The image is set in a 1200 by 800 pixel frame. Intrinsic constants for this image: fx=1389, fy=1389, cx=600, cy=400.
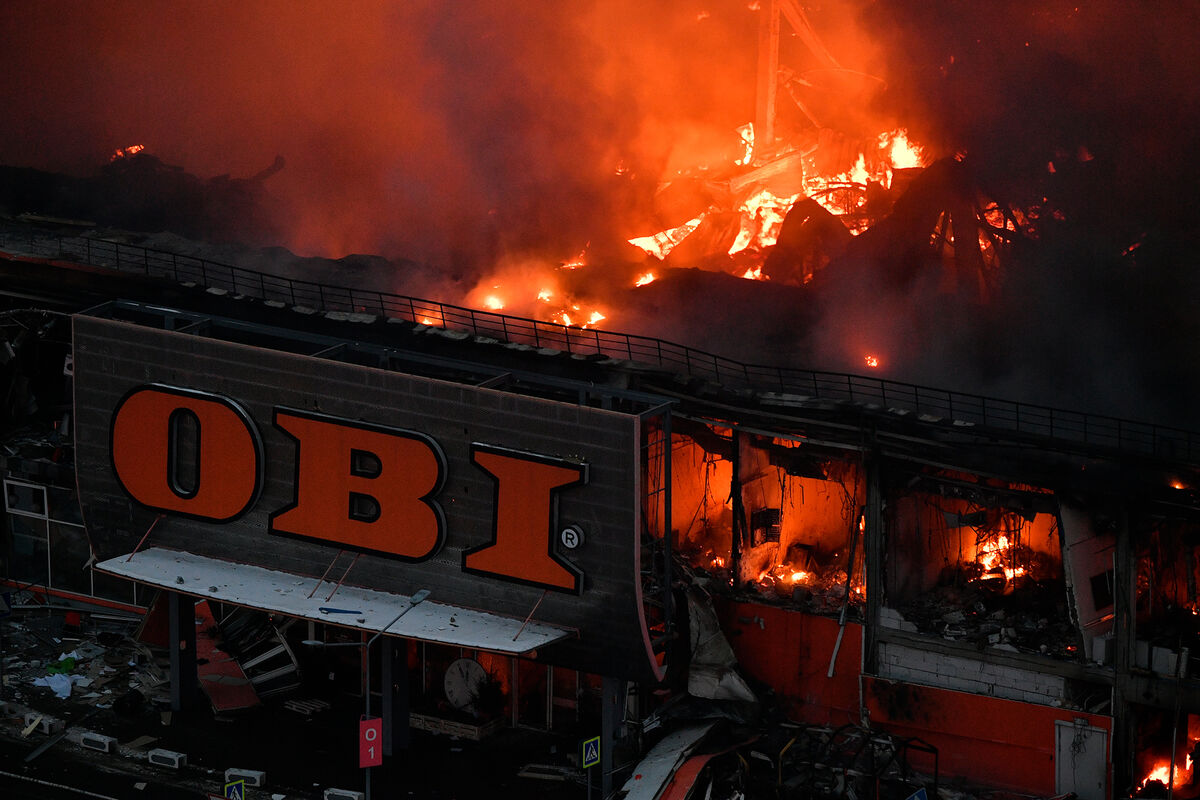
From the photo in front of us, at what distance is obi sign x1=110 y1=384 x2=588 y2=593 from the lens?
3167 centimetres

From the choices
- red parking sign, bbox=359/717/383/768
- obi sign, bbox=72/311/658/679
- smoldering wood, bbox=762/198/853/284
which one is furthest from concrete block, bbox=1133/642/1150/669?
smoldering wood, bbox=762/198/853/284

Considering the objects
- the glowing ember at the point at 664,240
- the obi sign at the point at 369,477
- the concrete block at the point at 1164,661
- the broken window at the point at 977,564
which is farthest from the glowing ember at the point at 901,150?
the concrete block at the point at 1164,661

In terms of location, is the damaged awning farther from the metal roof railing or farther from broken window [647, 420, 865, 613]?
the metal roof railing

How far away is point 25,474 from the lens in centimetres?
4184

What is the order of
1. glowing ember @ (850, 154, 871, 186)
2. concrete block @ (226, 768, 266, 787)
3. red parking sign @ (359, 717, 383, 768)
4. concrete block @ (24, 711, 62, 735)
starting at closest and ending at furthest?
red parking sign @ (359, 717, 383, 768), concrete block @ (226, 768, 266, 787), concrete block @ (24, 711, 62, 735), glowing ember @ (850, 154, 871, 186)

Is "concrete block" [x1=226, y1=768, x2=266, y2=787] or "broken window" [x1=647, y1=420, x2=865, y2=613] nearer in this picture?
"concrete block" [x1=226, y1=768, x2=266, y2=787]

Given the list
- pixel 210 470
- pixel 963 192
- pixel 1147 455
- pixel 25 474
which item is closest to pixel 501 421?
pixel 210 470

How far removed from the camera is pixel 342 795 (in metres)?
32.4

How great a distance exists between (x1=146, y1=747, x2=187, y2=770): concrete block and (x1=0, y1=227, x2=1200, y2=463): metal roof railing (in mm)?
13514

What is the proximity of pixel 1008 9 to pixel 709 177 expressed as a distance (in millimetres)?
12709

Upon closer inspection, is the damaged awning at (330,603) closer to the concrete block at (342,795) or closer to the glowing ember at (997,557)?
the concrete block at (342,795)

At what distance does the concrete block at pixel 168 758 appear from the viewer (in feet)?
112

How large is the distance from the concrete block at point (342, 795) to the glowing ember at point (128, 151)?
113ft

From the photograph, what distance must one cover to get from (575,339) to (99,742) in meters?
18.6
